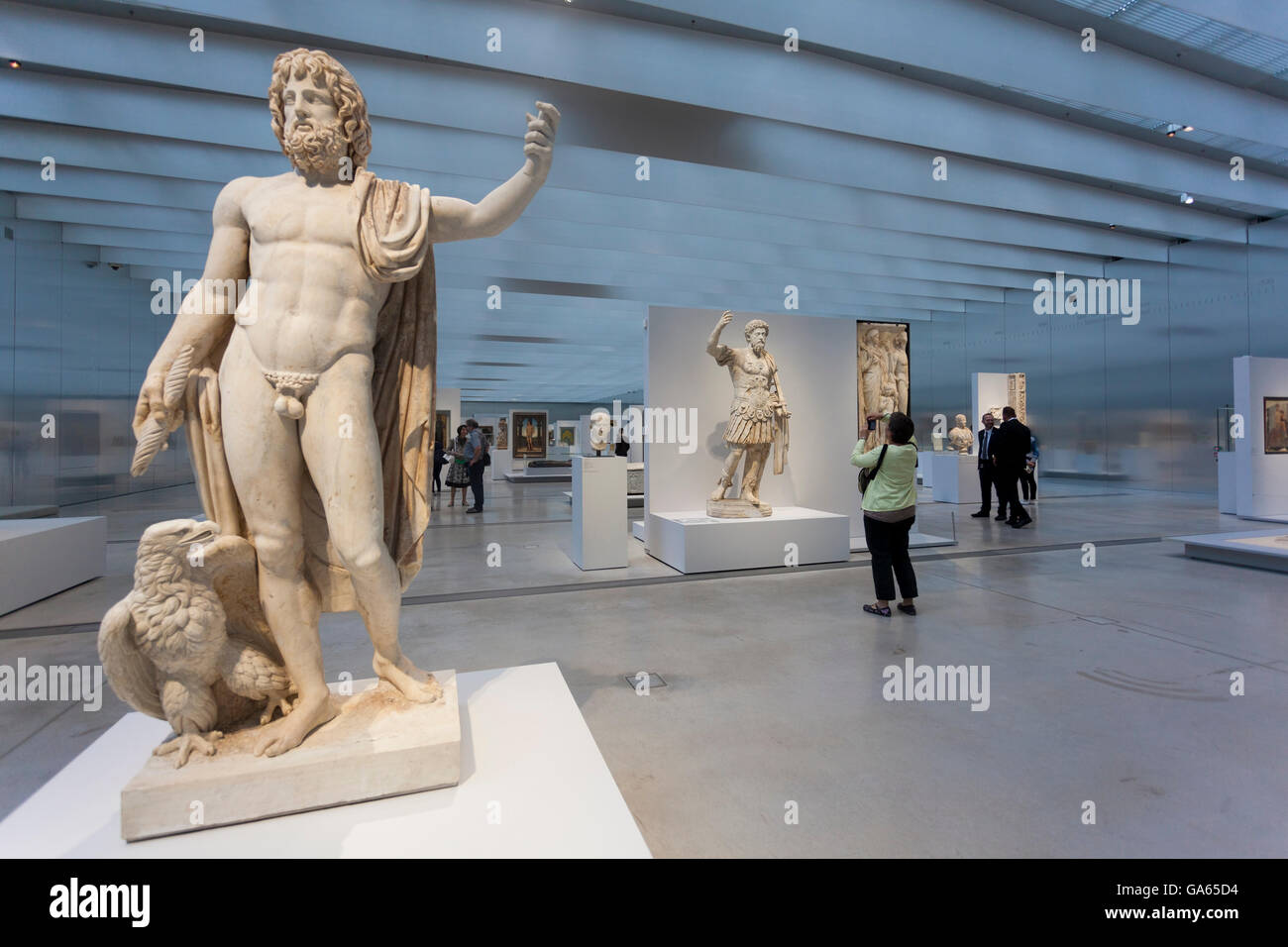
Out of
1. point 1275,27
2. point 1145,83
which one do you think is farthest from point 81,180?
point 1275,27

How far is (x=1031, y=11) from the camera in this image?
546cm

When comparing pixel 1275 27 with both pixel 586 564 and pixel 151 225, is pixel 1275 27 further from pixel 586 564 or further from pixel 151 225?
pixel 151 225

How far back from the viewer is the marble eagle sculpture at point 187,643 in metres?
1.69

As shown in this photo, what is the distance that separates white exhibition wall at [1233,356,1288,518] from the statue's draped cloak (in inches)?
486

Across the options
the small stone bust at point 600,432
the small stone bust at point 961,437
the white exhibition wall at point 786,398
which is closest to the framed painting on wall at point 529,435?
the small stone bust at point 961,437

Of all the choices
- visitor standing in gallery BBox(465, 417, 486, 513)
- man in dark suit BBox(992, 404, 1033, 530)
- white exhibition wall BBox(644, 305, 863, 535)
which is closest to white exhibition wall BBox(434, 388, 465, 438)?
visitor standing in gallery BBox(465, 417, 486, 513)

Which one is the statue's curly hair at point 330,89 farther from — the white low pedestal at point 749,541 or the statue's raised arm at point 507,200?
the white low pedestal at point 749,541

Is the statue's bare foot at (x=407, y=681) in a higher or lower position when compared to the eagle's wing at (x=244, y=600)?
lower

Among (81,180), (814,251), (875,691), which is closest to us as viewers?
(875,691)

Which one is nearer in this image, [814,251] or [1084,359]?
[814,251]

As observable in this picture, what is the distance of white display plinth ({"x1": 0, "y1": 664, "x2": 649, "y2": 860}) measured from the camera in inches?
62.0

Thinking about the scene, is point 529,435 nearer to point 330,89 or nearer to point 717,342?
point 717,342

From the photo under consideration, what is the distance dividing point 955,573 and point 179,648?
6390 millimetres

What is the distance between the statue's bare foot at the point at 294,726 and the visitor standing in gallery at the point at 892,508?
3812mm
